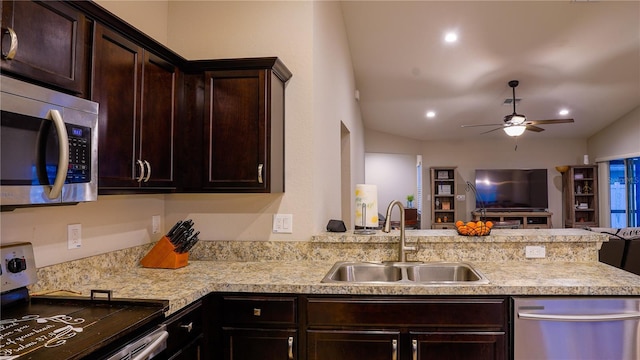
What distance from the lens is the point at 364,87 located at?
256 inches

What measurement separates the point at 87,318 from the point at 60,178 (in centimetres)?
49

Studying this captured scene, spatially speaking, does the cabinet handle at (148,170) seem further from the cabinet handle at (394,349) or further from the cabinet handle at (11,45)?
the cabinet handle at (394,349)

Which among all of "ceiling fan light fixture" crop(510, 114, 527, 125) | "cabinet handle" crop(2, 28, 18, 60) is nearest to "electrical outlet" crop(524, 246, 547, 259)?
"cabinet handle" crop(2, 28, 18, 60)

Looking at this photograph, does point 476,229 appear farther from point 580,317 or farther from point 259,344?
point 259,344

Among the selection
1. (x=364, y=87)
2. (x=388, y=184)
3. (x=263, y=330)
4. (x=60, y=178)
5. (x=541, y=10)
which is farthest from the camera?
(x=388, y=184)

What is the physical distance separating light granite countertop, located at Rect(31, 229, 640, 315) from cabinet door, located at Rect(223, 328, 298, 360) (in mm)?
207

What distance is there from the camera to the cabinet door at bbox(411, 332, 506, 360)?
179 cm

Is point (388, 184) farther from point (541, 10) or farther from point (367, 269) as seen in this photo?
point (367, 269)

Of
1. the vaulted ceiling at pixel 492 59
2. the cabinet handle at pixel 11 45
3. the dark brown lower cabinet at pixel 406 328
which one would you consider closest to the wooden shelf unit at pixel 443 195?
the vaulted ceiling at pixel 492 59

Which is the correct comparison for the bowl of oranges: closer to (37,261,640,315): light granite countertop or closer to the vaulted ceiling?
(37,261,640,315): light granite countertop

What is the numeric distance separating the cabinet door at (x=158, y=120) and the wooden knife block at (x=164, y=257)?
0.38 meters

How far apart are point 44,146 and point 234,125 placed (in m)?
1.05

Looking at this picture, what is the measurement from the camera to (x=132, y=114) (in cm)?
182

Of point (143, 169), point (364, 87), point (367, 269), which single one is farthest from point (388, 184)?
point (143, 169)
